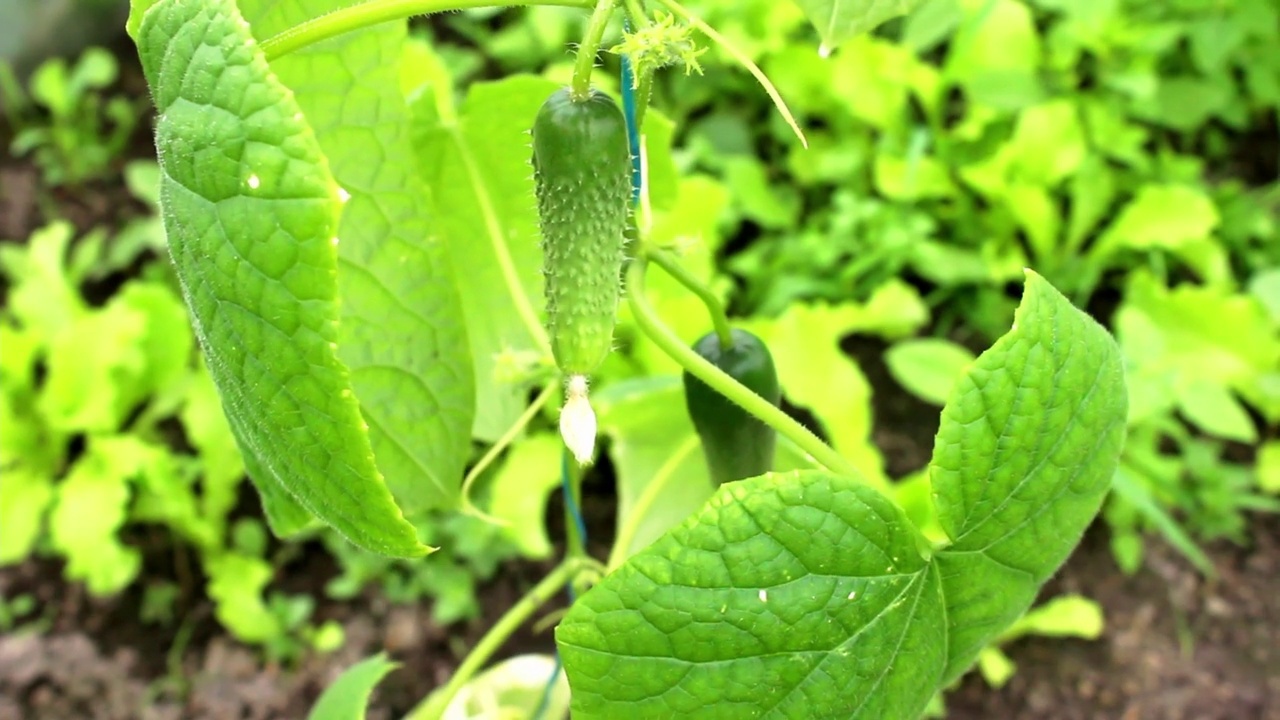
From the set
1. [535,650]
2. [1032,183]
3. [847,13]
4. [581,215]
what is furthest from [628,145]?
[1032,183]

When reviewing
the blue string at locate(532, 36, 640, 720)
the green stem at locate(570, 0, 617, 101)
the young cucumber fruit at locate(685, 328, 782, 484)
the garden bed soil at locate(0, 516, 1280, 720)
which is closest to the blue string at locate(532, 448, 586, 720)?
the blue string at locate(532, 36, 640, 720)

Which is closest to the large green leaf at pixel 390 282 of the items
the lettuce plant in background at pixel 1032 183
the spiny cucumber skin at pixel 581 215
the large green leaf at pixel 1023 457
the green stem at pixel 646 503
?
the green stem at pixel 646 503

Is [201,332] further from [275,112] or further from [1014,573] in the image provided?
[1014,573]

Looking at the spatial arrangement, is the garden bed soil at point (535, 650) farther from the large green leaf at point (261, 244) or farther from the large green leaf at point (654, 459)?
the large green leaf at point (261, 244)

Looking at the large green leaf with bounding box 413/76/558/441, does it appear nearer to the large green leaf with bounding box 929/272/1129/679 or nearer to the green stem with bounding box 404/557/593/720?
the green stem with bounding box 404/557/593/720

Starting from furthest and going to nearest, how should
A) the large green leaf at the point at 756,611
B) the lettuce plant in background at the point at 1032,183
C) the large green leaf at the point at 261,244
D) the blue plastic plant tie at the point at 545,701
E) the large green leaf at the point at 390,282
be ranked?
the lettuce plant in background at the point at 1032,183, the blue plastic plant tie at the point at 545,701, the large green leaf at the point at 390,282, the large green leaf at the point at 756,611, the large green leaf at the point at 261,244

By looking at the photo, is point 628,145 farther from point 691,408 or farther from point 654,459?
point 654,459
